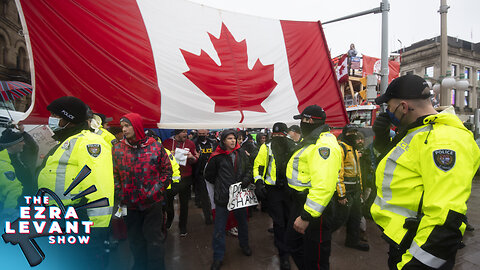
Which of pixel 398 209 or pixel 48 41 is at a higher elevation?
pixel 48 41

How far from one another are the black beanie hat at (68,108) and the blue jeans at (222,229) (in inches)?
88.2

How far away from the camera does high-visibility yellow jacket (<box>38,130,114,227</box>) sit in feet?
5.31

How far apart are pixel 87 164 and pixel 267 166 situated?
2.52m

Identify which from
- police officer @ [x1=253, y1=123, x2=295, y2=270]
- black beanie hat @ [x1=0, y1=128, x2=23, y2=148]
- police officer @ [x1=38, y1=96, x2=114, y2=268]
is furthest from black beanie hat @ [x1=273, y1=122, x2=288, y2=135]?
black beanie hat @ [x1=0, y1=128, x2=23, y2=148]

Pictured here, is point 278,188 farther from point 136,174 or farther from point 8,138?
point 8,138

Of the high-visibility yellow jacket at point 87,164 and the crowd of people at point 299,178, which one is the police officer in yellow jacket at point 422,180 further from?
the high-visibility yellow jacket at point 87,164

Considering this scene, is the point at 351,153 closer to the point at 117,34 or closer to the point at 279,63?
the point at 279,63

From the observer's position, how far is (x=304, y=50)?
3.72 meters

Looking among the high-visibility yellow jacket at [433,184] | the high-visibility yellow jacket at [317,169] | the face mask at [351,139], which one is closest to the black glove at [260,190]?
the high-visibility yellow jacket at [317,169]

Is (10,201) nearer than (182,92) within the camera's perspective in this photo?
Yes

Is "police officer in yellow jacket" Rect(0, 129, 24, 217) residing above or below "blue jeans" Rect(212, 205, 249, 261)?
above

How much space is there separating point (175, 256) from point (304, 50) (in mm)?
3713

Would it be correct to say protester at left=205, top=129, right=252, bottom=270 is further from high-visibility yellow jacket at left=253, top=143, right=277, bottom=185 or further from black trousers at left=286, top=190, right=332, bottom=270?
black trousers at left=286, top=190, right=332, bottom=270

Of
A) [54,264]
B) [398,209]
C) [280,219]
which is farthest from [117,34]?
[280,219]
